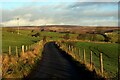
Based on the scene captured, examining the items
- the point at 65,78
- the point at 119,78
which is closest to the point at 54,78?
the point at 65,78

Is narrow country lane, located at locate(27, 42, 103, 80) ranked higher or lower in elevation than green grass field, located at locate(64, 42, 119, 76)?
higher

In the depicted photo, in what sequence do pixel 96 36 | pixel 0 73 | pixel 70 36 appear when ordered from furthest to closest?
pixel 70 36, pixel 96 36, pixel 0 73

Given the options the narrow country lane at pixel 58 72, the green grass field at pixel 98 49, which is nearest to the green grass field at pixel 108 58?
the green grass field at pixel 98 49

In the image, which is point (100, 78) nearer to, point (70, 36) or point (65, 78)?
point (65, 78)

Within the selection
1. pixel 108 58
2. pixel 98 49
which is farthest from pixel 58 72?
pixel 98 49

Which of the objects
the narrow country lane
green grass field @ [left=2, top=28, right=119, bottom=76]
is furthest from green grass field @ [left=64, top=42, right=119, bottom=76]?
the narrow country lane

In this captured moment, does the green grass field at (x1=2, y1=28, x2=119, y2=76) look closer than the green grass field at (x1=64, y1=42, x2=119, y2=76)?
No

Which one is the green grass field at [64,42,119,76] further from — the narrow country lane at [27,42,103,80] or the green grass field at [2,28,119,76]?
the narrow country lane at [27,42,103,80]

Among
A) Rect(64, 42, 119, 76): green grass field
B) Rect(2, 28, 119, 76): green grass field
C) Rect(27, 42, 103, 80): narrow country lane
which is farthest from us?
Rect(2, 28, 119, 76): green grass field

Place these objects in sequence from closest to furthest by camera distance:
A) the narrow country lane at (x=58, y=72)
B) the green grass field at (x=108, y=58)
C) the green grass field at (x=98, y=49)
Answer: the narrow country lane at (x=58, y=72) → the green grass field at (x=108, y=58) → the green grass field at (x=98, y=49)

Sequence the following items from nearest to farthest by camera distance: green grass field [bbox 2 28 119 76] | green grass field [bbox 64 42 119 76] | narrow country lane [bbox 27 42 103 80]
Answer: narrow country lane [bbox 27 42 103 80] < green grass field [bbox 64 42 119 76] < green grass field [bbox 2 28 119 76]

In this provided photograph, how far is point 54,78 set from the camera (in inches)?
652

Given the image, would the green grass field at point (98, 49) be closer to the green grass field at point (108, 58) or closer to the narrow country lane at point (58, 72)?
the green grass field at point (108, 58)

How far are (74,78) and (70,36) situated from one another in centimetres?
16180
